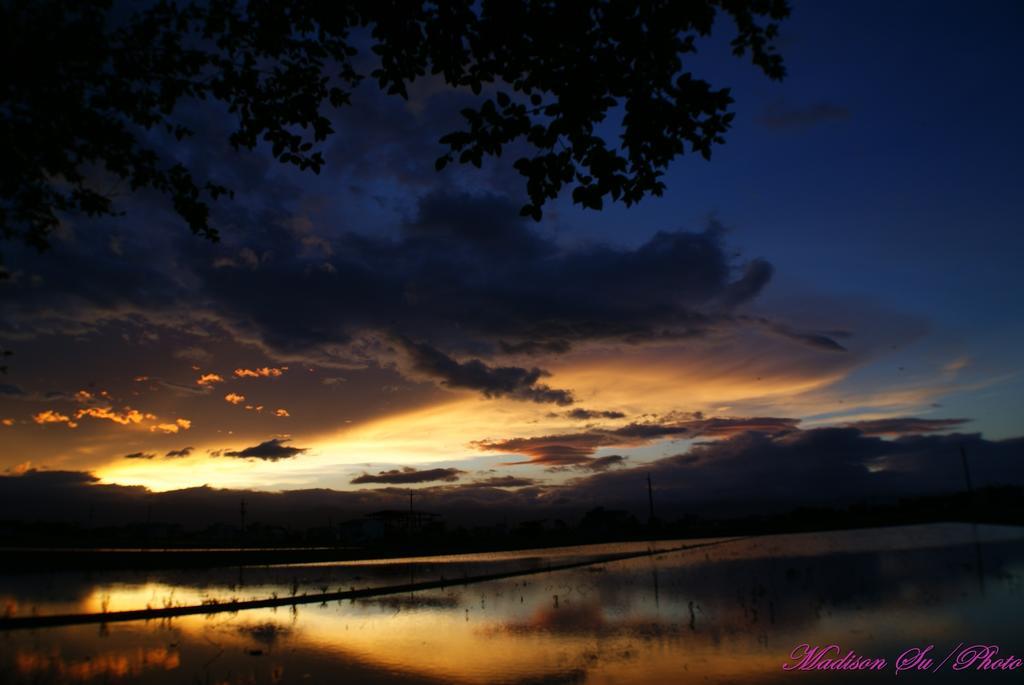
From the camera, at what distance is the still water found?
13.8 meters

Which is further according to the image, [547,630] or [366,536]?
[366,536]

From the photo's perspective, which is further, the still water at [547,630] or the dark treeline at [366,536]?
the dark treeline at [366,536]

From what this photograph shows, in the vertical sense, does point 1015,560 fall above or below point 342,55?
below

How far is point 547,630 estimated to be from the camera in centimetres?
1848

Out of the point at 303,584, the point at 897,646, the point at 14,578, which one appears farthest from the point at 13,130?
the point at 14,578

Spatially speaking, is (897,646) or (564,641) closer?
(897,646)

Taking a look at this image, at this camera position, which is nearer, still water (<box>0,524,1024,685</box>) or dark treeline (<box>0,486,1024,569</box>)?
still water (<box>0,524,1024,685</box>)

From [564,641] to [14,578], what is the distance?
40.1m

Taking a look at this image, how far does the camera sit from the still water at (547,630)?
13.8 meters

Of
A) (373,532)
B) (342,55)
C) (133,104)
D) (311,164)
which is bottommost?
(373,532)

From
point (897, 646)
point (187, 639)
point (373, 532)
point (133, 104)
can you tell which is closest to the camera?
point (133, 104)

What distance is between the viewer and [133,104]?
983 centimetres

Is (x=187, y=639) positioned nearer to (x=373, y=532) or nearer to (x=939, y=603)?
(x=939, y=603)

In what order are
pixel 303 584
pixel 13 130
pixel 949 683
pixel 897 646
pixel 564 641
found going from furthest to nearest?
pixel 303 584 → pixel 564 641 → pixel 897 646 → pixel 949 683 → pixel 13 130
